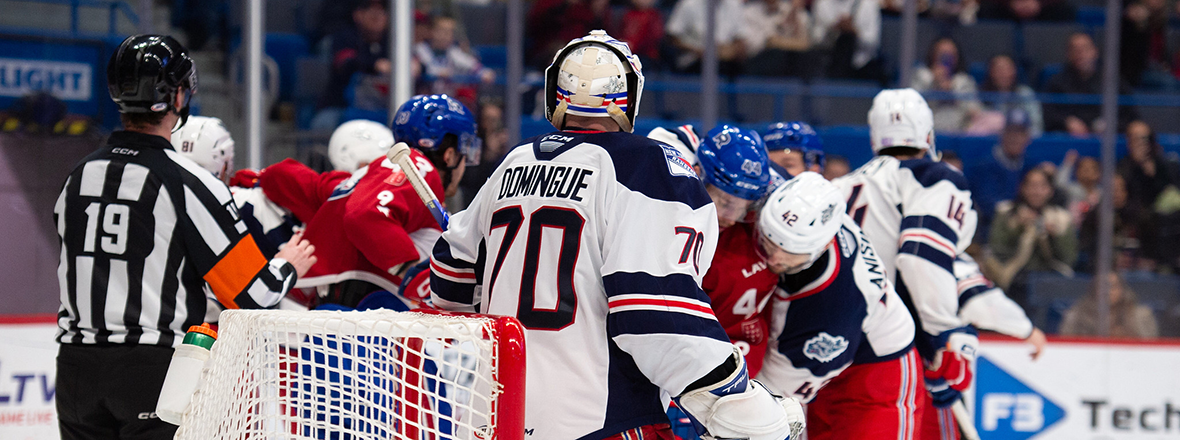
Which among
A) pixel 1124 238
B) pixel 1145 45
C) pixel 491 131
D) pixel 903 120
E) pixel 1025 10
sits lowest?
pixel 1124 238

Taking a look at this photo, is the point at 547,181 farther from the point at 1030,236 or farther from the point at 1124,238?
the point at 1124,238

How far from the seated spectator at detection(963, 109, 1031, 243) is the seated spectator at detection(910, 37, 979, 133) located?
212mm

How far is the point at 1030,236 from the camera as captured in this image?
17.1 feet

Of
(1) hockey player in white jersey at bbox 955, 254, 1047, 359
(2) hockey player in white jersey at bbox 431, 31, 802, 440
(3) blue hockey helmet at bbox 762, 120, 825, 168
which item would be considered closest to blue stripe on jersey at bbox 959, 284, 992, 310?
(1) hockey player in white jersey at bbox 955, 254, 1047, 359

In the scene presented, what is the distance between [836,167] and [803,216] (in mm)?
3246

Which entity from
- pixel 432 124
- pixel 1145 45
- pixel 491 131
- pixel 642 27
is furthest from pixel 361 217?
pixel 1145 45

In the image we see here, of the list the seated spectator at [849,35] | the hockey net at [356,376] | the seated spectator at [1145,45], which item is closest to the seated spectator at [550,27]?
the seated spectator at [849,35]

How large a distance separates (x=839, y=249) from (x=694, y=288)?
34.4 inches

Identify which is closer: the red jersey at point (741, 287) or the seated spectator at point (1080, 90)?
the red jersey at point (741, 287)

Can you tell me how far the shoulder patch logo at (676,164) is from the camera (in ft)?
5.36

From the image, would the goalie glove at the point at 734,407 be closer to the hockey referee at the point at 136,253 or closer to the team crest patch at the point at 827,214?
the team crest patch at the point at 827,214

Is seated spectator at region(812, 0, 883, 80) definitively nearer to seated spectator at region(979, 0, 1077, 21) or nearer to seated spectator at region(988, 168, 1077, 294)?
seated spectator at region(979, 0, 1077, 21)

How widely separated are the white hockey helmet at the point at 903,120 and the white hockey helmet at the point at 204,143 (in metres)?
2.03

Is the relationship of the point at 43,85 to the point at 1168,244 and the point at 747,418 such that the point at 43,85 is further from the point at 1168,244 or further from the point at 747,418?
the point at 1168,244
